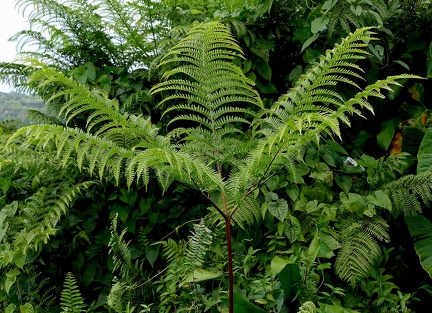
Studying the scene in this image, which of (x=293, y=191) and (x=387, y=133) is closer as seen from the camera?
(x=293, y=191)

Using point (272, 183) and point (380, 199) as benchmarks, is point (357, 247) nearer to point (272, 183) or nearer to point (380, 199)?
point (380, 199)

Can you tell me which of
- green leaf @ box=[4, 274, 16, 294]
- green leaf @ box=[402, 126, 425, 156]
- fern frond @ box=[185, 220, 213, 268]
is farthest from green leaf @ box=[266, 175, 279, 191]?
green leaf @ box=[4, 274, 16, 294]

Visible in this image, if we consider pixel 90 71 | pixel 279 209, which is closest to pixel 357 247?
pixel 279 209

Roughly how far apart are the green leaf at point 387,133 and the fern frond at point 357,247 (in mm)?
621

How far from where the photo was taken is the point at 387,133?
2.45 metres

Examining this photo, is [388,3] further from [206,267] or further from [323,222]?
[206,267]

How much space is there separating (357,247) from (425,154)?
65 centimetres

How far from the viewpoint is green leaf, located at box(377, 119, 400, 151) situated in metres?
2.42

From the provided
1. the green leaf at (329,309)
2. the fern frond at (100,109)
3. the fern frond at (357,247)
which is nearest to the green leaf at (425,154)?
the fern frond at (357,247)

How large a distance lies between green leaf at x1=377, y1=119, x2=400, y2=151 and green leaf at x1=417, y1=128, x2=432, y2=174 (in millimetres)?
261

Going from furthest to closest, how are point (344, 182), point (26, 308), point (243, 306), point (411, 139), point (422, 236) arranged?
point (411, 139), point (344, 182), point (422, 236), point (26, 308), point (243, 306)

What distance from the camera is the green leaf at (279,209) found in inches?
74.3

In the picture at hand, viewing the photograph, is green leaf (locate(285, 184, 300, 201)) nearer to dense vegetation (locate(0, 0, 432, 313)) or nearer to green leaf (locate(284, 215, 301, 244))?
dense vegetation (locate(0, 0, 432, 313))

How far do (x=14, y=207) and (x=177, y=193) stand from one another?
0.80m
